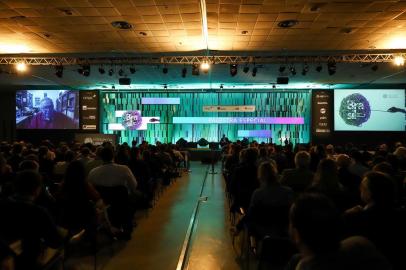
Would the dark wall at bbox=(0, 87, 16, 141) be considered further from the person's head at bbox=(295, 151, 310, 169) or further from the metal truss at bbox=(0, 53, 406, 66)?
the person's head at bbox=(295, 151, 310, 169)

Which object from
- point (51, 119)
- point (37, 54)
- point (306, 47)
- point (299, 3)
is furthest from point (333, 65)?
point (51, 119)

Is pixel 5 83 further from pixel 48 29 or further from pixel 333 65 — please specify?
pixel 333 65

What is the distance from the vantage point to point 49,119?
14273 mm

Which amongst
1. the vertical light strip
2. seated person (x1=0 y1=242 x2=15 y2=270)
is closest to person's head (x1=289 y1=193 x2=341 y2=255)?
seated person (x1=0 y1=242 x2=15 y2=270)

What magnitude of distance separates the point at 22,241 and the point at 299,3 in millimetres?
5525

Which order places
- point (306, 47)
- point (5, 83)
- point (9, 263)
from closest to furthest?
point (9, 263), point (306, 47), point (5, 83)

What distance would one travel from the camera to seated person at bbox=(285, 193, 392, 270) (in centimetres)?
126

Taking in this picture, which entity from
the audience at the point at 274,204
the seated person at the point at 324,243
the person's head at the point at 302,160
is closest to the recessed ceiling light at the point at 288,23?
the audience at the point at 274,204

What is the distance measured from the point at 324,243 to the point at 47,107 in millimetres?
15008

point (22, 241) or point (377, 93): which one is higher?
point (377, 93)

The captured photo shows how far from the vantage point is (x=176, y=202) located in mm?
6941

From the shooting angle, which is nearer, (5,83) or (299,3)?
(299,3)

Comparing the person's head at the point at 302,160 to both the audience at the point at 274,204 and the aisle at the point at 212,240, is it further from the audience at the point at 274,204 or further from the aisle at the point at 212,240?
the aisle at the point at 212,240

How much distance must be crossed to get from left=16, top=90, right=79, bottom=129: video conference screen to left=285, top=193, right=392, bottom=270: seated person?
14.1 metres
